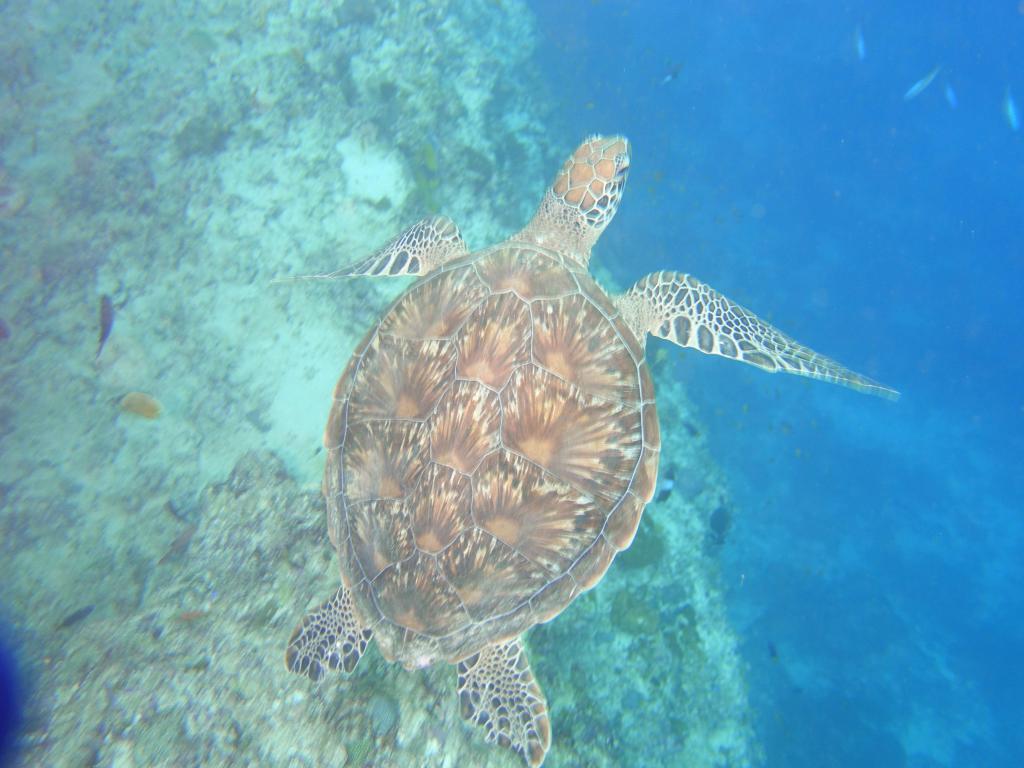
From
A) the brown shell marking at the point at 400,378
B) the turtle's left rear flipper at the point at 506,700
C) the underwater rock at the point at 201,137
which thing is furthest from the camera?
the underwater rock at the point at 201,137

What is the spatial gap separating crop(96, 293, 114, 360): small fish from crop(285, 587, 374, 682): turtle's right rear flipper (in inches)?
183

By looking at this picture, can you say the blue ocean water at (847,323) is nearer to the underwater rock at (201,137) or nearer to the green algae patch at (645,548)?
the green algae patch at (645,548)

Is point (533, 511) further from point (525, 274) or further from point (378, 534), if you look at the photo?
point (525, 274)

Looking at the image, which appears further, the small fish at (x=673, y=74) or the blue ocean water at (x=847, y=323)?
the blue ocean water at (x=847, y=323)

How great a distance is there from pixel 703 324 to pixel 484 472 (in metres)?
2.61

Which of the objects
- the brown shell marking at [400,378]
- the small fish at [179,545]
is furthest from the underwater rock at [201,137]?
the brown shell marking at [400,378]

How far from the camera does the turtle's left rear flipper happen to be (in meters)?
2.88

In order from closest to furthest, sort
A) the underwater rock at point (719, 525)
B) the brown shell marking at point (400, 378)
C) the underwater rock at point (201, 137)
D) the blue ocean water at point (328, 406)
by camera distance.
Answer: the brown shell marking at point (400, 378), the blue ocean water at point (328, 406), the underwater rock at point (201, 137), the underwater rock at point (719, 525)

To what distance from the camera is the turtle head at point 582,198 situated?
14.4 ft

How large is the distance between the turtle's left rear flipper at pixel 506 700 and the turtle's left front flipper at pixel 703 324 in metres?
2.69

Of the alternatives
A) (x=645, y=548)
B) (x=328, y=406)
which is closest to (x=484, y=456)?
(x=328, y=406)

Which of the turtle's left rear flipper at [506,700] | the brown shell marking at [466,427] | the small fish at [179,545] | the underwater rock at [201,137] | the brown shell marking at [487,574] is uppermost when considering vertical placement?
the underwater rock at [201,137]

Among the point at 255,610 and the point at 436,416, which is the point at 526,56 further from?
the point at 255,610

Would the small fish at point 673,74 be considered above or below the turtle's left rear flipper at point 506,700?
above
